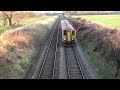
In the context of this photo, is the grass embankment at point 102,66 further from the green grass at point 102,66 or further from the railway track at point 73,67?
the railway track at point 73,67

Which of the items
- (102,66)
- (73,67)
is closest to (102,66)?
(102,66)

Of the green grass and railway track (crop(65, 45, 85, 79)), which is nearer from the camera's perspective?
railway track (crop(65, 45, 85, 79))

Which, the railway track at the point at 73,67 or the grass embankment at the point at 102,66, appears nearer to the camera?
the railway track at the point at 73,67

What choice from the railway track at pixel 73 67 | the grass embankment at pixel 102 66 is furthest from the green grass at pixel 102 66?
the railway track at pixel 73 67

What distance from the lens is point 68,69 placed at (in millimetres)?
17438

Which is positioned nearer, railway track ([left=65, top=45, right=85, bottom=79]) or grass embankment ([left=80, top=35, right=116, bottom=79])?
railway track ([left=65, top=45, right=85, bottom=79])

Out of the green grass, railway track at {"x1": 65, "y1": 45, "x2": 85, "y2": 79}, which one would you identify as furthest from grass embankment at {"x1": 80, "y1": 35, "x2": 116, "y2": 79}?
railway track at {"x1": 65, "y1": 45, "x2": 85, "y2": 79}

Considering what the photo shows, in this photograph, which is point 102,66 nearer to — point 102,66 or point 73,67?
point 102,66

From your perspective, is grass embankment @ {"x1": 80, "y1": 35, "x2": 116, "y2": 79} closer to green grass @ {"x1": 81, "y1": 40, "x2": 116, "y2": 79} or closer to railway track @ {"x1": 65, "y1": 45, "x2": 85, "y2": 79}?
green grass @ {"x1": 81, "y1": 40, "x2": 116, "y2": 79}
